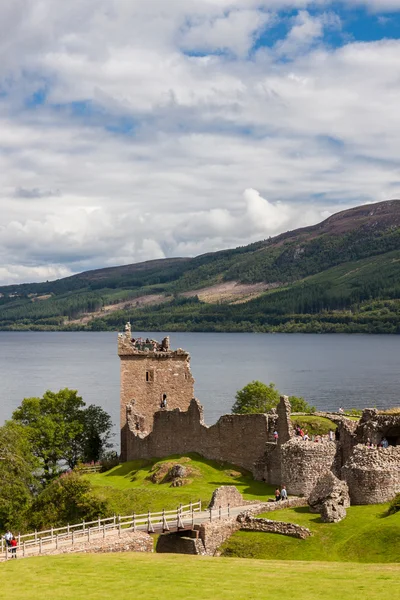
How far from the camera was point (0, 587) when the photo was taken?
28062 millimetres

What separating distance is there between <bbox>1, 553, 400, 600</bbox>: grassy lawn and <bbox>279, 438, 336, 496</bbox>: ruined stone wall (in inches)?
538

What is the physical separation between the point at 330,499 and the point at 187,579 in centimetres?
1392

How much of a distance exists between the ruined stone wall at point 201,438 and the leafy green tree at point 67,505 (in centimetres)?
939

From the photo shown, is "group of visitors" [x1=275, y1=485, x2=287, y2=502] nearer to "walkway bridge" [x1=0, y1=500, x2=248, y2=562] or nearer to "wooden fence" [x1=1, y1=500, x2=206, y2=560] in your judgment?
"walkway bridge" [x1=0, y1=500, x2=248, y2=562]


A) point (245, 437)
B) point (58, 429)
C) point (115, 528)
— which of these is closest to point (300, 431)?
point (245, 437)

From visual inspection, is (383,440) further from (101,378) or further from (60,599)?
(101,378)

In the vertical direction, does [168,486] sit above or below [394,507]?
below

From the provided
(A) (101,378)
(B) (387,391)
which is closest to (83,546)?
(B) (387,391)

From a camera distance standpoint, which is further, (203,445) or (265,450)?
(203,445)

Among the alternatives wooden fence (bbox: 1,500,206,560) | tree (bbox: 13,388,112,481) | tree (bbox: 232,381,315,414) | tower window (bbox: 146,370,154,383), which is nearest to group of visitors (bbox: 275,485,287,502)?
wooden fence (bbox: 1,500,206,560)

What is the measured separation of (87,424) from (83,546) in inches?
1750

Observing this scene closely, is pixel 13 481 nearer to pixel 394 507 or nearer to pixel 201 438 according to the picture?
pixel 201 438

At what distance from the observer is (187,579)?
29.3 metres

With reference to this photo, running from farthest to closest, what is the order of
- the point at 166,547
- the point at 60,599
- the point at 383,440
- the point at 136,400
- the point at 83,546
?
the point at 136,400
the point at 383,440
the point at 166,547
the point at 83,546
the point at 60,599
